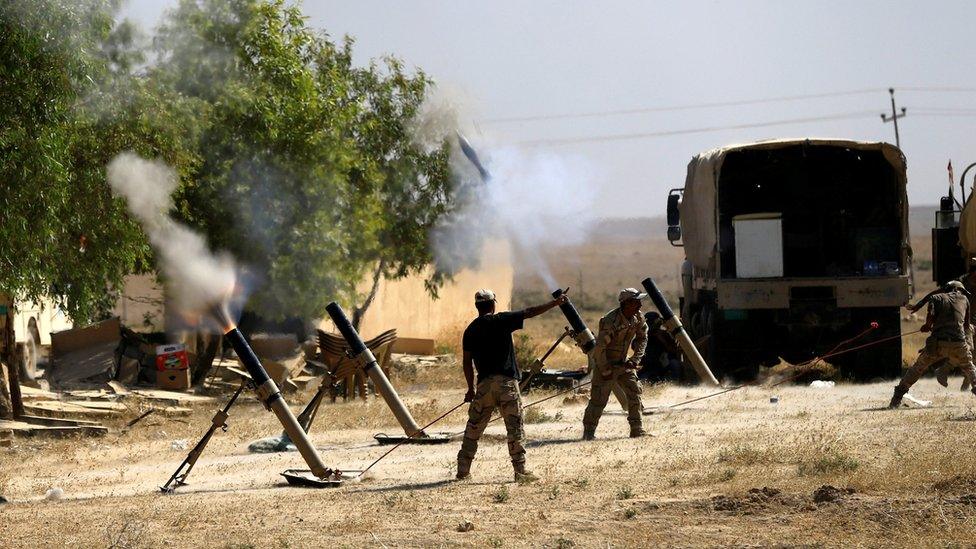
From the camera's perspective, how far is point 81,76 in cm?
1474

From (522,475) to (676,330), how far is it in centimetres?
770

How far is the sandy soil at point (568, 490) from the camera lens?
9078mm

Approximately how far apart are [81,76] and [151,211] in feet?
10.7

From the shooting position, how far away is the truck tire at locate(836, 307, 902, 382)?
20.5 metres

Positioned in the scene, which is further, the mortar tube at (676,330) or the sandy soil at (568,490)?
the mortar tube at (676,330)

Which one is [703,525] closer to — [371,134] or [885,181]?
[885,181]

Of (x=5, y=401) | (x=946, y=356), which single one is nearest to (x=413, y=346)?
(x=5, y=401)

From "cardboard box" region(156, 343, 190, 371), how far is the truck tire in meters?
10.8

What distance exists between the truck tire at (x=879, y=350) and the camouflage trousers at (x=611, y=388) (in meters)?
7.17

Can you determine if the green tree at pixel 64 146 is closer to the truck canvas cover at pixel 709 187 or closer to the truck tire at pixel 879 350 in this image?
the truck canvas cover at pixel 709 187

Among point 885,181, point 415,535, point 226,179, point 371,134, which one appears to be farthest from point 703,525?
point 371,134

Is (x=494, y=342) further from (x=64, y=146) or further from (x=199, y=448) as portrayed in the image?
(x=64, y=146)

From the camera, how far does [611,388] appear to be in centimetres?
1451

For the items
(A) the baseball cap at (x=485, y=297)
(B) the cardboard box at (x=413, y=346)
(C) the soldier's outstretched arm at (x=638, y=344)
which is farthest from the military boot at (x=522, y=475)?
(B) the cardboard box at (x=413, y=346)
